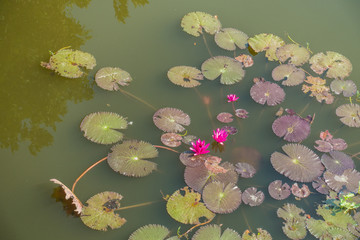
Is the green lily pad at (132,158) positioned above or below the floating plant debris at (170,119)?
below

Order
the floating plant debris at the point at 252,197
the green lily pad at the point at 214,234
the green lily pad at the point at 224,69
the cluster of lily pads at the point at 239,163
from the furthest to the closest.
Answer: the green lily pad at the point at 224,69, the floating plant debris at the point at 252,197, the cluster of lily pads at the point at 239,163, the green lily pad at the point at 214,234

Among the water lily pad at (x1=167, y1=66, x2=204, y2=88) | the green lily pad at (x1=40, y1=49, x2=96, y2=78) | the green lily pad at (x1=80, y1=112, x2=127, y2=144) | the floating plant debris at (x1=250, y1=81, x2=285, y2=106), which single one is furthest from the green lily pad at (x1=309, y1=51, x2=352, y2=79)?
the green lily pad at (x1=40, y1=49, x2=96, y2=78)

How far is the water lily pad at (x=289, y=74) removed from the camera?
11.7ft

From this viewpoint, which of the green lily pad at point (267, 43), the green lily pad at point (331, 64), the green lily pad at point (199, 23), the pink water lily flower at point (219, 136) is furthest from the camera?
the green lily pad at point (199, 23)

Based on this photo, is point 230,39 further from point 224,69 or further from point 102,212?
point 102,212

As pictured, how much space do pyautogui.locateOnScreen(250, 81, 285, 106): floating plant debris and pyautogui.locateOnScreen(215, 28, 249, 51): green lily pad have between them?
0.63 metres

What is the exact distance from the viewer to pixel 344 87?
11.8 feet

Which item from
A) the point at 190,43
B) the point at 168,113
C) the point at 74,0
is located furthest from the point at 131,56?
the point at 74,0

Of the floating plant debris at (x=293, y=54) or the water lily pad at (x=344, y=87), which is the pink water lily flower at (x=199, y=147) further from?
the water lily pad at (x=344, y=87)

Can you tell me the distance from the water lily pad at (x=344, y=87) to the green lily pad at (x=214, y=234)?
2.04 m

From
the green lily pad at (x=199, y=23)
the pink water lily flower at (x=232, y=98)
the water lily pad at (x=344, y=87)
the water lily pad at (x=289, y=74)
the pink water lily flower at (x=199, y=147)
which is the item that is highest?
the green lily pad at (x=199, y=23)

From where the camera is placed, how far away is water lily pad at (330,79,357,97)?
3.56 metres

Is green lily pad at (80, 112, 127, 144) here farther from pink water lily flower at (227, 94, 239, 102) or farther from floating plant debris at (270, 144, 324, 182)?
floating plant debris at (270, 144, 324, 182)

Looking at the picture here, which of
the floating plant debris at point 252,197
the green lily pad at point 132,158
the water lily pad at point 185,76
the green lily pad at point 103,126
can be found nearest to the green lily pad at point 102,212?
the green lily pad at point 132,158
